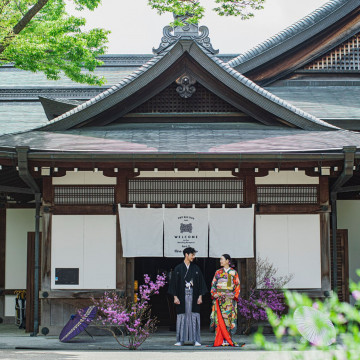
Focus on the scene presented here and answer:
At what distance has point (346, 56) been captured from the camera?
15742 millimetres

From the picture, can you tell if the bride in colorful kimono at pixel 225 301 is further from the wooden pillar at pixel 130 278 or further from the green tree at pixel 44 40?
the green tree at pixel 44 40

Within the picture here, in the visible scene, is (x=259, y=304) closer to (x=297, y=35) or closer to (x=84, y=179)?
(x=84, y=179)

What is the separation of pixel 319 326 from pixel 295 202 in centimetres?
938

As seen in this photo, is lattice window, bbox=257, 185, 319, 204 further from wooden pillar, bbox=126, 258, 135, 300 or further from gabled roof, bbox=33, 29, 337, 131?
wooden pillar, bbox=126, 258, 135, 300

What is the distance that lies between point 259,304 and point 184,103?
4317 millimetres

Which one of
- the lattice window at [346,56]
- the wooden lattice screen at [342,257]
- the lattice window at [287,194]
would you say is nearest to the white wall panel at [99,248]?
the lattice window at [287,194]

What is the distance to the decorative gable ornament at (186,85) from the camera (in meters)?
13.1

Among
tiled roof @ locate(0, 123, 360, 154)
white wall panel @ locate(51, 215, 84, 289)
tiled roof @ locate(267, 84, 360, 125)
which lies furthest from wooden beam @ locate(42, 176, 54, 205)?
tiled roof @ locate(267, 84, 360, 125)

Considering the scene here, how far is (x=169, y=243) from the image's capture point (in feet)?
39.2

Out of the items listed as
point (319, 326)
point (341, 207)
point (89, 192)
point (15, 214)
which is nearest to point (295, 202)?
point (341, 207)

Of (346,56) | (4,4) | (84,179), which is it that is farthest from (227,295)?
(346,56)

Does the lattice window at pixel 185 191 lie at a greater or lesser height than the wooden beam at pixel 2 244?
greater

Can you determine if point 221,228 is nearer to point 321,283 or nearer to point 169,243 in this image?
point 169,243

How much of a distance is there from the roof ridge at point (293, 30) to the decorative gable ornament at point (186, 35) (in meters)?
1.85
